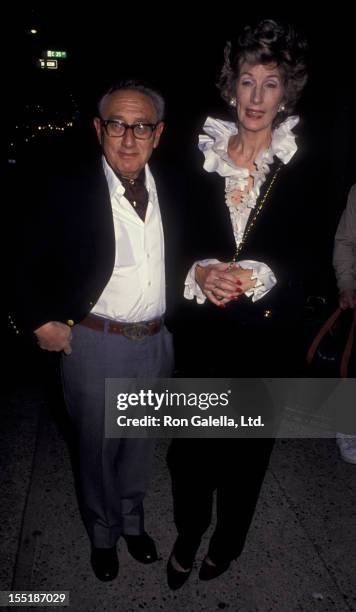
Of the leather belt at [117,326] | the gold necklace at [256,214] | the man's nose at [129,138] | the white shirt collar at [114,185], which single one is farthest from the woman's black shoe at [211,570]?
the man's nose at [129,138]

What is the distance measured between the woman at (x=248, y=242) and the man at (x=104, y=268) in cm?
18

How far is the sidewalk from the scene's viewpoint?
6.58ft

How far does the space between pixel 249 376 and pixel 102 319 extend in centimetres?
63

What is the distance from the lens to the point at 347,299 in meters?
2.72

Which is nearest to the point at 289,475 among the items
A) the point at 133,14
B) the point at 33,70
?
the point at 133,14

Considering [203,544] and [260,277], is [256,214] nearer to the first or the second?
[260,277]

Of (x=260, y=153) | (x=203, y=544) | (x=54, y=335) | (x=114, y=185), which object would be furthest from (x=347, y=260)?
(x=54, y=335)

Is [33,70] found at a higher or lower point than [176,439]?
higher

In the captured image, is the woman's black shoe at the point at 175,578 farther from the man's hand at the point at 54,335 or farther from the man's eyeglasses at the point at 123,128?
the man's eyeglasses at the point at 123,128

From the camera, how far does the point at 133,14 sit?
260 inches

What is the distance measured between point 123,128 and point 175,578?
76.8 inches

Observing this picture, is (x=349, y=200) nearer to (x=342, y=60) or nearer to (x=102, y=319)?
(x=102, y=319)

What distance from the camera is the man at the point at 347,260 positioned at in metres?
2.81

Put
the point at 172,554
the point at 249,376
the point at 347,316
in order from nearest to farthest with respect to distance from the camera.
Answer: the point at 249,376 → the point at 172,554 → the point at 347,316
